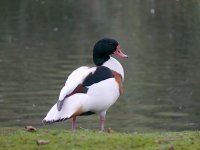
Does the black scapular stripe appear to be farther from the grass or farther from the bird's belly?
the grass

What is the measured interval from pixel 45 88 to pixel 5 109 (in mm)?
3434

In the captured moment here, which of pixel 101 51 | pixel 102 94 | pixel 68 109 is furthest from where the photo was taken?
pixel 101 51

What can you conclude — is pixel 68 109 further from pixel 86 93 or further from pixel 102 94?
pixel 102 94

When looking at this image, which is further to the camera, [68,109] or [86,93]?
[86,93]

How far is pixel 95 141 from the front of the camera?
9.18 metres

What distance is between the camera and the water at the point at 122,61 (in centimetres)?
2122

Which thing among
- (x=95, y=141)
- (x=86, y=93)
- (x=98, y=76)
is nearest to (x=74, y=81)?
(x=86, y=93)

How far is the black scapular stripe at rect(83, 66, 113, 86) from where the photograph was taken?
11219mm

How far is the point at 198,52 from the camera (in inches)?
1340

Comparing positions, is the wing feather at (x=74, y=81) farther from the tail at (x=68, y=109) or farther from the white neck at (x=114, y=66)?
the white neck at (x=114, y=66)

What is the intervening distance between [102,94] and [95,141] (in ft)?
7.16

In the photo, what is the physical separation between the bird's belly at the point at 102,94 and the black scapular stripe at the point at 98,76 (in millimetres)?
54

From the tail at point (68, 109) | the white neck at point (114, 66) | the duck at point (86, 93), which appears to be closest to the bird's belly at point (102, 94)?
the duck at point (86, 93)

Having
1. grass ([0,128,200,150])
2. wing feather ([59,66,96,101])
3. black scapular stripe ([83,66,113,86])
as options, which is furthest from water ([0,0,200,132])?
grass ([0,128,200,150])
